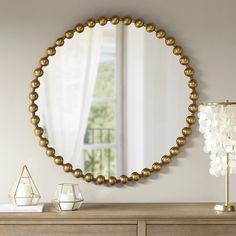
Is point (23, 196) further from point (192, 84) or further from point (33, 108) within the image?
point (192, 84)

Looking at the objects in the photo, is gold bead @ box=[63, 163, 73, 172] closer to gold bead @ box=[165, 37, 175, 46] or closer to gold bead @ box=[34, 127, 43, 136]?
gold bead @ box=[34, 127, 43, 136]

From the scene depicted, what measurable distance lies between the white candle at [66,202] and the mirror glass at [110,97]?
12.0 inches

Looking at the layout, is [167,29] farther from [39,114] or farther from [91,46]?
[39,114]

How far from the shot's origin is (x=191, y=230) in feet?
10.0

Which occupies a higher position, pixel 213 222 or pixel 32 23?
pixel 32 23

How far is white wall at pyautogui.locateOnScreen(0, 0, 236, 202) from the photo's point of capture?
11.3ft

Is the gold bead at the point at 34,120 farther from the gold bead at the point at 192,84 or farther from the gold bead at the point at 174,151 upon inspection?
the gold bead at the point at 192,84

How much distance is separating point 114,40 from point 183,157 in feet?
2.47

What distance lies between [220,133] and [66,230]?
0.92 m

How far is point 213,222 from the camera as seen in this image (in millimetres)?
3041

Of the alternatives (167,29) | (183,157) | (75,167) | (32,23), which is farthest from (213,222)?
(32,23)

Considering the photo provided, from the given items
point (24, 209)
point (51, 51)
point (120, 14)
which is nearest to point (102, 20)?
A: point (120, 14)

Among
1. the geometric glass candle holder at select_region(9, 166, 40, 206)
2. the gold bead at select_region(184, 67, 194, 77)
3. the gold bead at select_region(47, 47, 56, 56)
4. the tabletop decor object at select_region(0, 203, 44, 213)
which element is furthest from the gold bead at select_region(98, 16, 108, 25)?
the tabletop decor object at select_region(0, 203, 44, 213)

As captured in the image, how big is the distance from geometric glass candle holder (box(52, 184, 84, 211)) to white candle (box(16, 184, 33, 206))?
0.13 metres
